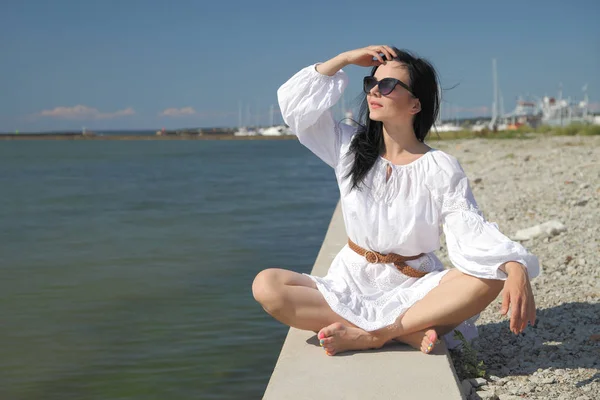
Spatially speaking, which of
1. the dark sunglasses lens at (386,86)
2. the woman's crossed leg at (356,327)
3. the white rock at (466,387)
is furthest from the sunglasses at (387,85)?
the white rock at (466,387)

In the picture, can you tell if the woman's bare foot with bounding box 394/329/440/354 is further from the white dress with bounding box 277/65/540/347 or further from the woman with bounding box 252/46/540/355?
the white dress with bounding box 277/65/540/347

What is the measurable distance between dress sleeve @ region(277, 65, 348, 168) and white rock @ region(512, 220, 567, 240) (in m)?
3.52

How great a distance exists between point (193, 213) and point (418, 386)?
33.8ft

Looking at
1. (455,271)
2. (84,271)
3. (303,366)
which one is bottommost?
(84,271)

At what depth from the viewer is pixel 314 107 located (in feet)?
11.8

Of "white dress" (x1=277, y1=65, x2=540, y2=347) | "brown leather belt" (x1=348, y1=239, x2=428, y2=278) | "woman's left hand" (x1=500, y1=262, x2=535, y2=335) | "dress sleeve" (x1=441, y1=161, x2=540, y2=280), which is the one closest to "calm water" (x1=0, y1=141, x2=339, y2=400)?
"white dress" (x1=277, y1=65, x2=540, y2=347)

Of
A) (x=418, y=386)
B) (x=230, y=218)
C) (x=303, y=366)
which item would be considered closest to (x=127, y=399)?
(x=303, y=366)

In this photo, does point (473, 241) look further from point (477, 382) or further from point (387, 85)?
point (387, 85)

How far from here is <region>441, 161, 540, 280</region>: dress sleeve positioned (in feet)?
10.1

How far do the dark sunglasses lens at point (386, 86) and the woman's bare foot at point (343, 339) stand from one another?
1.09 m

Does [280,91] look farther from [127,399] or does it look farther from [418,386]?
[127,399]

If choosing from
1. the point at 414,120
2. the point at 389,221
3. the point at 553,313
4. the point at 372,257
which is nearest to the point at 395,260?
the point at 372,257

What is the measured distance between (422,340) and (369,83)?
1.25 m

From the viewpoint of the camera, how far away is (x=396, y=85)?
343 centimetres
